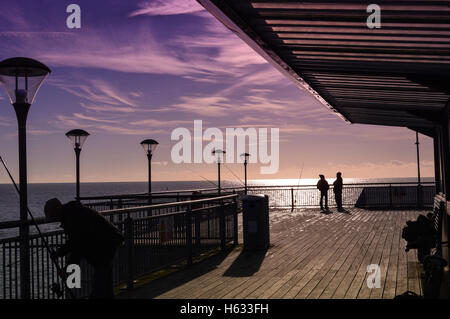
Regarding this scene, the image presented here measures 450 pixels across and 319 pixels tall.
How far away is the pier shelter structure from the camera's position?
5.04 m

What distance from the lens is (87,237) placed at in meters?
5.67

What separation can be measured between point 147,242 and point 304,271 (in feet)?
9.81

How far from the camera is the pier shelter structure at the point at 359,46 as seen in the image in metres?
5.04

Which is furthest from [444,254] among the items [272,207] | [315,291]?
[272,207]

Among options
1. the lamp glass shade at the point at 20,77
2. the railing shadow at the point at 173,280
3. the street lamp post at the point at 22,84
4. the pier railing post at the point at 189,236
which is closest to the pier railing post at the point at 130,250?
the railing shadow at the point at 173,280

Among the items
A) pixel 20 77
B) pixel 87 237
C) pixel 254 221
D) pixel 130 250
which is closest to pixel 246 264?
pixel 254 221

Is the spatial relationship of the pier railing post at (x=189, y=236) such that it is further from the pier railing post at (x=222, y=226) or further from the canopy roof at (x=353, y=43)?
the canopy roof at (x=353, y=43)

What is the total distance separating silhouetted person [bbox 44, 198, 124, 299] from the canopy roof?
2.63m

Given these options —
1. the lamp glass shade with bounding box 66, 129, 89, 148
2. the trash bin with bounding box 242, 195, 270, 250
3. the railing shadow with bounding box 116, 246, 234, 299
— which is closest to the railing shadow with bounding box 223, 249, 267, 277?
the trash bin with bounding box 242, 195, 270, 250

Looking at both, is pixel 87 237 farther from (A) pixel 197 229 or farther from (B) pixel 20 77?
(A) pixel 197 229

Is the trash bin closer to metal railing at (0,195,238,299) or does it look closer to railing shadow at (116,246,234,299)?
metal railing at (0,195,238,299)
